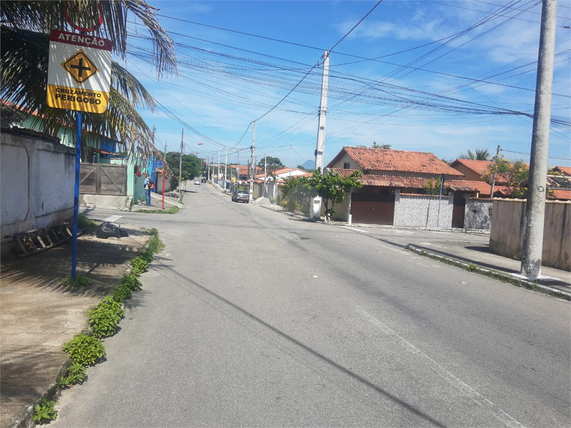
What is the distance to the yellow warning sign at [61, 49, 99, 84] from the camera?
702 centimetres

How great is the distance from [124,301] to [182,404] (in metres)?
3.79

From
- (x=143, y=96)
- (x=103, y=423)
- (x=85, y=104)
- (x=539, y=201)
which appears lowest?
(x=103, y=423)

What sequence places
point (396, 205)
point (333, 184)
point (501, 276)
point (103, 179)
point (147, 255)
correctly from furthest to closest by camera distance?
point (396, 205) → point (333, 184) → point (103, 179) → point (501, 276) → point (147, 255)

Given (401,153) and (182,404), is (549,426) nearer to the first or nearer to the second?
(182,404)

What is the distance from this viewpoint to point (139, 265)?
1012 cm

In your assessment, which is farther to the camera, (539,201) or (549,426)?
(539,201)

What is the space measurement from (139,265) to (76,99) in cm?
411

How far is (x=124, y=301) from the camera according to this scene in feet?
25.1

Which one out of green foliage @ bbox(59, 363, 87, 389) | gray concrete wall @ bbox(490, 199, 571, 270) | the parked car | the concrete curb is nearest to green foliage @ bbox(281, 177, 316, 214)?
the parked car

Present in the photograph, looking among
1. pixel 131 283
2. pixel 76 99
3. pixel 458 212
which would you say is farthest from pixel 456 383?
pixel 458 212

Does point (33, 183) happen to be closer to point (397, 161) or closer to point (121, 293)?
point (121, 293)

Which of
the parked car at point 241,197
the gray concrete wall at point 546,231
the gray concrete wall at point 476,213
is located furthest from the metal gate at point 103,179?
the parked car at point 241,197

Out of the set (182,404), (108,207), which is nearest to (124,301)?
(182,404)

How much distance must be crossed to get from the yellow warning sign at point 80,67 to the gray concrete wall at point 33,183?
2432 mm
